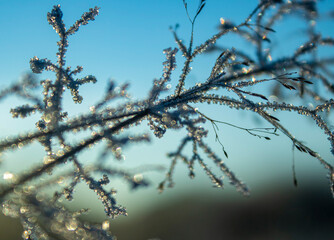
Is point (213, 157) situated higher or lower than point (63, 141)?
lower

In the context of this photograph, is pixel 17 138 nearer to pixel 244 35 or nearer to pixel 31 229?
pixel 31 229

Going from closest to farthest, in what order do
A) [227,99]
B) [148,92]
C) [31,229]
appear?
[31,229] < [227,99] < [148,92]

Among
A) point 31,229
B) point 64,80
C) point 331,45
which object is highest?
point 64,80

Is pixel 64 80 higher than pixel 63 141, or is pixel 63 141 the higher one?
pixel 64 80

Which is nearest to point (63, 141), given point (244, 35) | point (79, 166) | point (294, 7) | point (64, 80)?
point (79, 166)

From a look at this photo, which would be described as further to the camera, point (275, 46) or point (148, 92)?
point (148, 92)

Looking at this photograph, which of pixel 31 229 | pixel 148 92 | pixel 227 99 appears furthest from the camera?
pixel 148 92

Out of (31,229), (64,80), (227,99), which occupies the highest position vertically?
(64,80)

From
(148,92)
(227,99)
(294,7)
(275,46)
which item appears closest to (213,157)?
(227,99)

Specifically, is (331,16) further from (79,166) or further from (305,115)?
(79,166)

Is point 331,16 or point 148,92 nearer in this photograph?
point 331,16
